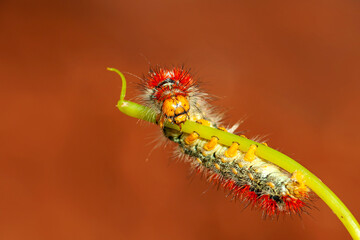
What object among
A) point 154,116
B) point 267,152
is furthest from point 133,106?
point 267,152

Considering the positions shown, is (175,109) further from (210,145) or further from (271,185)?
(271,185)

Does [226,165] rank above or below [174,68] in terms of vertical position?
below

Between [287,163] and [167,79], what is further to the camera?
[167,79]

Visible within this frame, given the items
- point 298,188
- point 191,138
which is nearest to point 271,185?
point 298,188

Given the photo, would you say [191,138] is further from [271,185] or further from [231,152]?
[271,185]

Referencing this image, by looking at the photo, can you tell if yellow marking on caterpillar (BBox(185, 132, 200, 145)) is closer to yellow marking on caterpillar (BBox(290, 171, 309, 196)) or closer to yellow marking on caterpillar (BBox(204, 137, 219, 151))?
yellow marking on caterpillar (BBox(204, 137, 219, 151))

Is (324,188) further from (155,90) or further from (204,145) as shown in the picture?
(155,90)

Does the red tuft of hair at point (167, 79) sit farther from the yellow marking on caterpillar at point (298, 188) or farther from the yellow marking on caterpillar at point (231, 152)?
the yellow marking on caterpillar at point (298, 188)

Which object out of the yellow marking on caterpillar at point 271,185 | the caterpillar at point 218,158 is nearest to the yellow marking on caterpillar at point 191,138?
the caterpillar at point 218,158
